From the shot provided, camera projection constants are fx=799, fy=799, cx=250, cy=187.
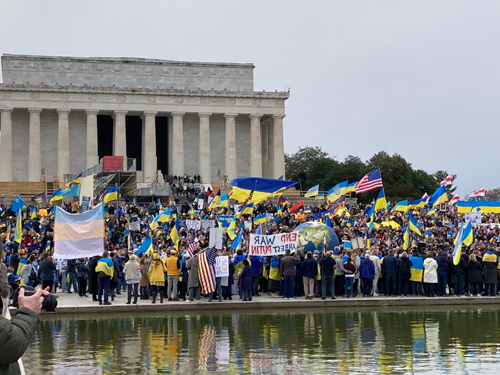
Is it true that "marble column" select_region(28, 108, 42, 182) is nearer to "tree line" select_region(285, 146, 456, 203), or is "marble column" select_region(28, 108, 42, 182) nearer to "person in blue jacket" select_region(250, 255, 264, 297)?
"tree line" select_region(285, 146, 456, 203)

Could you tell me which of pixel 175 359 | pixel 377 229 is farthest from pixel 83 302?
pixel 377 229

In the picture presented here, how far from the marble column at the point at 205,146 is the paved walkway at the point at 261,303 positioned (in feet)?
176

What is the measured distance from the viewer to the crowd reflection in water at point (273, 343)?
13.2 meters

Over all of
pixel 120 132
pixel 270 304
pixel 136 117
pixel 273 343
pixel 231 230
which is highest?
pixel 136 117

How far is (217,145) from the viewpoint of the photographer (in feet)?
270

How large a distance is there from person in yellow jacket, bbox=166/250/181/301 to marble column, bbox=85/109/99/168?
174 feet

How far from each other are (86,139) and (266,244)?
185 feet

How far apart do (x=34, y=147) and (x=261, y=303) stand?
56108 millimetres

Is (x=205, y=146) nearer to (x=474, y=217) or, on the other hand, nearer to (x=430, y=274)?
(x=474, y=217)

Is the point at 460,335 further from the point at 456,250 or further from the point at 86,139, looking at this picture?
the point at 86,139

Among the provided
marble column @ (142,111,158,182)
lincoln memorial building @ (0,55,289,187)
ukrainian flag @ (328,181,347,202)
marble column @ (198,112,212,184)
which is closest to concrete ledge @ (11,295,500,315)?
ukrainian flag @ (328,181,347,202)

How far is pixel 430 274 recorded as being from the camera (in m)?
25.0

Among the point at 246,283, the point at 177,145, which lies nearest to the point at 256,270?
the point at 246,283

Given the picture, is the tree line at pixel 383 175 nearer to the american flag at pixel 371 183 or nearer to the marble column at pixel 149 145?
the marble column at pixel 149 145
